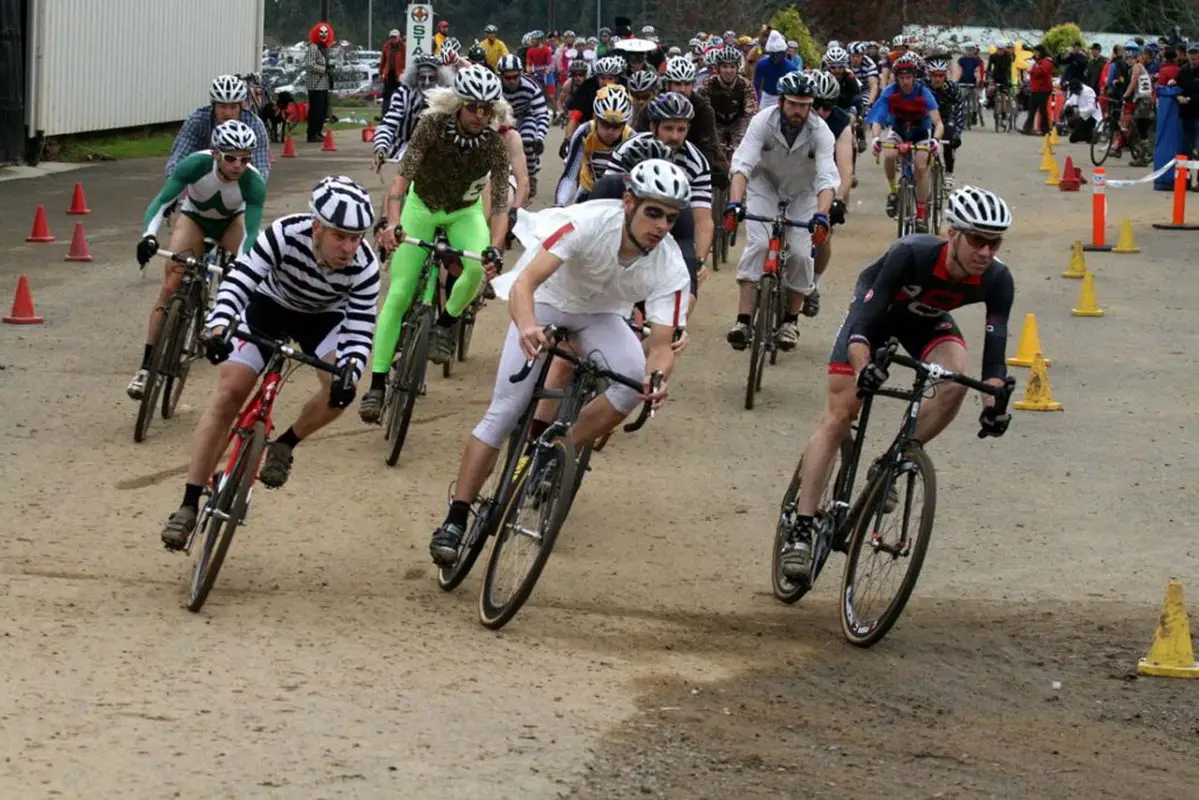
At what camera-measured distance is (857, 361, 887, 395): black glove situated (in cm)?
820

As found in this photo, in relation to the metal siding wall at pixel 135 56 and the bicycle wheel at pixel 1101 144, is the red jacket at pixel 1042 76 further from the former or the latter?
the metal siding wall at pixel 135 56

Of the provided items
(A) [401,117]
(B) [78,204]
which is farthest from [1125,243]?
(B) [78,204]

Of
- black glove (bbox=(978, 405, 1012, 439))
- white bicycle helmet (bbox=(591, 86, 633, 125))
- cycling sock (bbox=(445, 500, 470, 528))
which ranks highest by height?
white bicycle helmet (bbox=(591, 86, 633, 125))

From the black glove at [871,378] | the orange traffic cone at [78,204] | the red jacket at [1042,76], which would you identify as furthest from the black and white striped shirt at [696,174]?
the red jacket at [1042,76]

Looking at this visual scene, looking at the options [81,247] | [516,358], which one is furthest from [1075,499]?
[81,247]

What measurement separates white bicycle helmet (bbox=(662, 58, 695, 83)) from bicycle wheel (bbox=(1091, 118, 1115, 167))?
2188 cm

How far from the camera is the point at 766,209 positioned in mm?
14820

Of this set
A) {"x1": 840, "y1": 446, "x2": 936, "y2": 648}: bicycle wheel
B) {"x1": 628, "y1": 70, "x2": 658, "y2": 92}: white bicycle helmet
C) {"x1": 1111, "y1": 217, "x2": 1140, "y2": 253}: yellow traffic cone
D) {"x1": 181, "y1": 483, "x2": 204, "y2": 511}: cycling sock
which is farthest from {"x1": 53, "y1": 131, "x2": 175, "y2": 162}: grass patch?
{"x1": 840, "y1": 446, "x2": 936, "y2": 648}: bicycle wheel

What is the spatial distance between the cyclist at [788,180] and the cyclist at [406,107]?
2227 mm

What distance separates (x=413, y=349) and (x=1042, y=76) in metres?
38.0

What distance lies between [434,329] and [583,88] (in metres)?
7.88

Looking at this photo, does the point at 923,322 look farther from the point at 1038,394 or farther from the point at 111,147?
the point at 111,147

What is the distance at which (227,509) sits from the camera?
839 cm

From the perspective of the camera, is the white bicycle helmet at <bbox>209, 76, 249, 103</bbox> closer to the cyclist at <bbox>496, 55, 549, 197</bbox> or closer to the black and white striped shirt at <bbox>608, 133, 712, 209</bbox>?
the black and white striped shirt at <bbox>608, 133, 712, 209</bbox>
